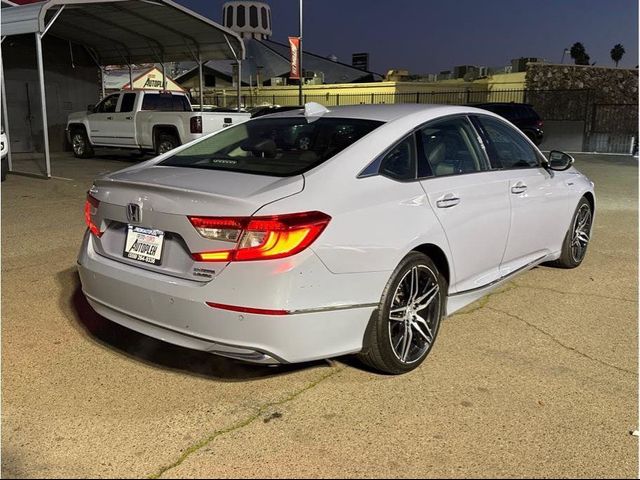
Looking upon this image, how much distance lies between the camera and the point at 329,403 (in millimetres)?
3230

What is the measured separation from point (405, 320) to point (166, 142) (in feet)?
41.0

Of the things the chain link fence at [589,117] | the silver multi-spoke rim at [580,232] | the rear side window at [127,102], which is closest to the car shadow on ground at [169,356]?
the silver multi-spoke rim at [580,232]

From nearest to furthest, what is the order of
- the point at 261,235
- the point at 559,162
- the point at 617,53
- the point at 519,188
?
the point at 261,235, the point at 519,188, the point at 559,162, the point at 617,53

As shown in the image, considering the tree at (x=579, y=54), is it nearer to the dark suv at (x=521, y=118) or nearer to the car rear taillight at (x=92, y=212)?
the dark suv at (x=521, y=118)

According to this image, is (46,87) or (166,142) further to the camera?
(46,87)

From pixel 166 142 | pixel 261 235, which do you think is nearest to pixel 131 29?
pixel 166 142

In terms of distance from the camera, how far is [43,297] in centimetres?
487

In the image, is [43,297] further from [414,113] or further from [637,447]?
[637,447]

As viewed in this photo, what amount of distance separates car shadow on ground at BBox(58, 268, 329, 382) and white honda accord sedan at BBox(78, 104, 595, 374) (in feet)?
1.49

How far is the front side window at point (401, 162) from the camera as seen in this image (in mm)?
3520

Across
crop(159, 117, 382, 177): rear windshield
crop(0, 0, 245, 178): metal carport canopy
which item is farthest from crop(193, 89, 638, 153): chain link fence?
crop(159, 117, 382, 177): rear windshield

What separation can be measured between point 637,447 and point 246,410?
1967 mm

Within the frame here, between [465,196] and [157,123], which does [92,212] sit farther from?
[157,123]

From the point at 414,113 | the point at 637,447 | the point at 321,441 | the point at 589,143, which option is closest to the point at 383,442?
the point at 321,441
